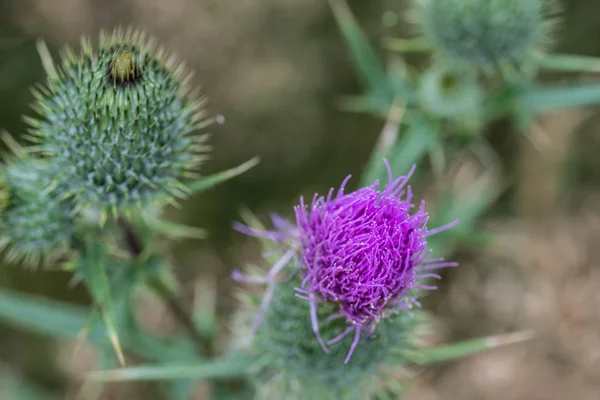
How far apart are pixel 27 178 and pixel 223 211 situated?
2.89 metres

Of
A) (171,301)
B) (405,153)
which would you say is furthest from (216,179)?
(405,153)

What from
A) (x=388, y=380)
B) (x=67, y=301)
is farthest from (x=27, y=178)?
(x=67, y=301)

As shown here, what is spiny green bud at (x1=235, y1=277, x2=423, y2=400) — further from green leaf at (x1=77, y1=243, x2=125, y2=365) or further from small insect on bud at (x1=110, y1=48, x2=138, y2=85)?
small insect on bud at (x1=110, y1=48, x2=138, y2=85)

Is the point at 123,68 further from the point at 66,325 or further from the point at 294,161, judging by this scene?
the point at 294,161

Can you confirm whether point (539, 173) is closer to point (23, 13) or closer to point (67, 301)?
point (67, 301)

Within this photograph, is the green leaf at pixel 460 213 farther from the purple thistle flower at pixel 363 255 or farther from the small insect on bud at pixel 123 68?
the small insect on bud at pixel 123 68

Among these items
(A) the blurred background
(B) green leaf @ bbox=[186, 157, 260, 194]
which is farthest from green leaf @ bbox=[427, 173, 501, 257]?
(B) green leaf @ bbox=[186, 157, 260, 194]

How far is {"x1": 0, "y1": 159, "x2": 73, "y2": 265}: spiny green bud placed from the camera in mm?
3137

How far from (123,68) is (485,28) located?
209 cm

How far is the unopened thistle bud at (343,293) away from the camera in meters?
2.66

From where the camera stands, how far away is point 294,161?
20.0 ft

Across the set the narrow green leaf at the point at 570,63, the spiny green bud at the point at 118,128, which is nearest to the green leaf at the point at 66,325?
the spiny green bud at the point at 118,128

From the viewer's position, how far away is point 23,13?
5.77 m

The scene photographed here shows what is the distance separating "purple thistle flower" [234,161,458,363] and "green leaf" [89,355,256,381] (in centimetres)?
53
